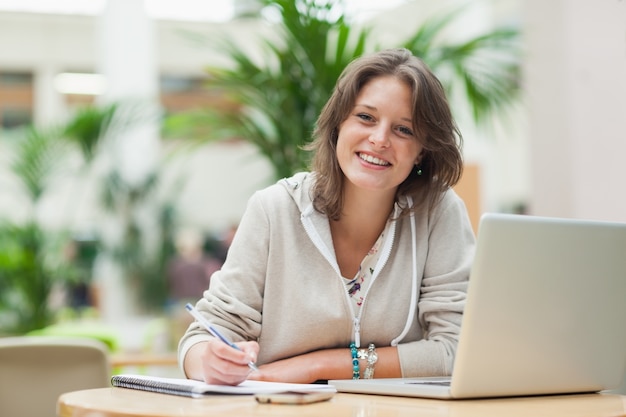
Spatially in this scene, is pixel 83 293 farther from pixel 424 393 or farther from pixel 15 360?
pixel 424 393

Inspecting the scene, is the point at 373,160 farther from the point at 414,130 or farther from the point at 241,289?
the point at 241,289

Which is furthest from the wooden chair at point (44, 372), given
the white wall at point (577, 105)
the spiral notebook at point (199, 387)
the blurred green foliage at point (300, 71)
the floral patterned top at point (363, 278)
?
the white wall at point (577, 105)

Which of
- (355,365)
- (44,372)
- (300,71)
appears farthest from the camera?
(300,71)

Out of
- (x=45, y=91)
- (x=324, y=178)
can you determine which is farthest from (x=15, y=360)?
(x=45, y=91)

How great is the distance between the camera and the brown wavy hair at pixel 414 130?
68.8 inches

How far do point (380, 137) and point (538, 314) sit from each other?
54 cm

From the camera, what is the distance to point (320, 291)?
1746 millimetres

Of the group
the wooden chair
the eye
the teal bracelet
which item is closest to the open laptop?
the teal bracelet

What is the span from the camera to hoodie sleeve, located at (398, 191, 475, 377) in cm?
167

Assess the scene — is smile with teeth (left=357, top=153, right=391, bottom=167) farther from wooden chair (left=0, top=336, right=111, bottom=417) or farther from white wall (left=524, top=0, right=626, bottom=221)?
white wall (left=524, top=0, right=626, bottom=221)

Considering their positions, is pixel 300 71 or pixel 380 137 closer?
pixel 380 137

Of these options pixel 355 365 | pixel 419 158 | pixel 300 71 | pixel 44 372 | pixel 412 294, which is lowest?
pixel 44 372

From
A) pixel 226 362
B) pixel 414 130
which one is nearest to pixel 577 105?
pixel 414 130

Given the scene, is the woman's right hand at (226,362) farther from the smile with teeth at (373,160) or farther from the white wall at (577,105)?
the white wall at (577,105)
